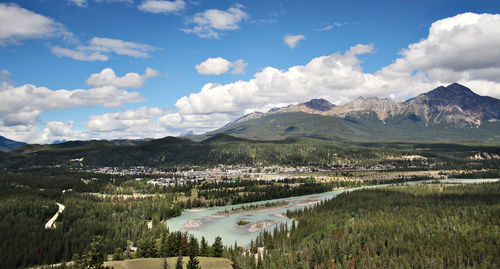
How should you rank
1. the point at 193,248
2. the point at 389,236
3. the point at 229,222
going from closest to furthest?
1. the point at 193,248
2. the point at 389,236
3. the point at 229,222

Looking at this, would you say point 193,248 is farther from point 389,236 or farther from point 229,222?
point 389,236

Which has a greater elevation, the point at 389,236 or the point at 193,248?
the point at 389,236

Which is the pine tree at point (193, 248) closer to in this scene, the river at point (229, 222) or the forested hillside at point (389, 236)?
the forested hillside at point (389, 236)

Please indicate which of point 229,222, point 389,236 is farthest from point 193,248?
point 389,236

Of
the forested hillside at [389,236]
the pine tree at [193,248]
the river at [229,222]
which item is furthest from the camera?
the river at [229,222]

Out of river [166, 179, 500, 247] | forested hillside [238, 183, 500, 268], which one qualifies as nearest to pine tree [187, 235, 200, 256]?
forested hillside [238, 183, 500, 268]

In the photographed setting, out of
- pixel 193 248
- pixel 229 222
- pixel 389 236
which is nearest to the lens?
pixel 193 248

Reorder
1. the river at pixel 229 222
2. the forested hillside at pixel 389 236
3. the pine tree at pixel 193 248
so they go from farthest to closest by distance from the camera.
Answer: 1. the river at pixel 229 222
2. the pine tree at pixel 193 248
3. the forested hillside at pixel 389 236

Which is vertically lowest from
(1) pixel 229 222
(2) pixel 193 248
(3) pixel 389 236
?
(1) pixel 229 222

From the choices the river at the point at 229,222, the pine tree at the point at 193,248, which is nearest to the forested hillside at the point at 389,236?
the river at the point at 229,222

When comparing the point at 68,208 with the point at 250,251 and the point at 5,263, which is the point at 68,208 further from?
the point at 250,251

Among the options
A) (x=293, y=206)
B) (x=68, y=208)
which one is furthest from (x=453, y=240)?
(x=68, y=208)

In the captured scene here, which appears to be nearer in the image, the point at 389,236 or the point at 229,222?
the point at 389,236

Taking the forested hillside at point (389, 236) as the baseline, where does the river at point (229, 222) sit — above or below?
below
